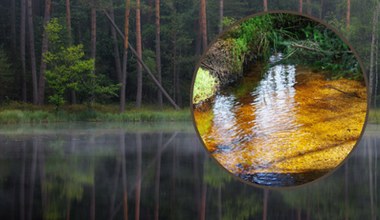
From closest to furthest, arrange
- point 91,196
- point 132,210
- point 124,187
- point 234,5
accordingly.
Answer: point 132,210, point 91,196, point 124,187, point 234,5

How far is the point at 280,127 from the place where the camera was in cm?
317

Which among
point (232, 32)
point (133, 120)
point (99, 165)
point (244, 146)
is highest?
point (232, 32)

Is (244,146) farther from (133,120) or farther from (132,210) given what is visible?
(133,120)

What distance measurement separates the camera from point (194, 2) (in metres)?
33.2

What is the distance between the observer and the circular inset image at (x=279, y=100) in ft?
10.4

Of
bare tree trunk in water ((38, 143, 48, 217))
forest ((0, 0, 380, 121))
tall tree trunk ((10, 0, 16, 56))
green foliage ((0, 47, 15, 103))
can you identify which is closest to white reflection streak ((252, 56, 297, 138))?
bare tree trunk in water ((38, 143, 48, 217))

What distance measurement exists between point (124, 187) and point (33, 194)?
1086 millimetres

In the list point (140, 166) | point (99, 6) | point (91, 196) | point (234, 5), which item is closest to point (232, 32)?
point (91, 196)

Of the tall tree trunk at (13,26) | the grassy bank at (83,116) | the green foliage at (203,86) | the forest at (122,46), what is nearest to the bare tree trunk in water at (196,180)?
the green foliage at (203,86)

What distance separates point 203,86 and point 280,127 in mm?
497

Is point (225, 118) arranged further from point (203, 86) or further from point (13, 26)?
point (13, 26)

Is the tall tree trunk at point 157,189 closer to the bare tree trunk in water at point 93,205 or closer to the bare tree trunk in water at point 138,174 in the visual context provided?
the bare tree trunk in water at point 138,174

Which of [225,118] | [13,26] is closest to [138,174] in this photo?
[225,118]

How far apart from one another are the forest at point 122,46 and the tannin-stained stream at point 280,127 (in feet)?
70.4
